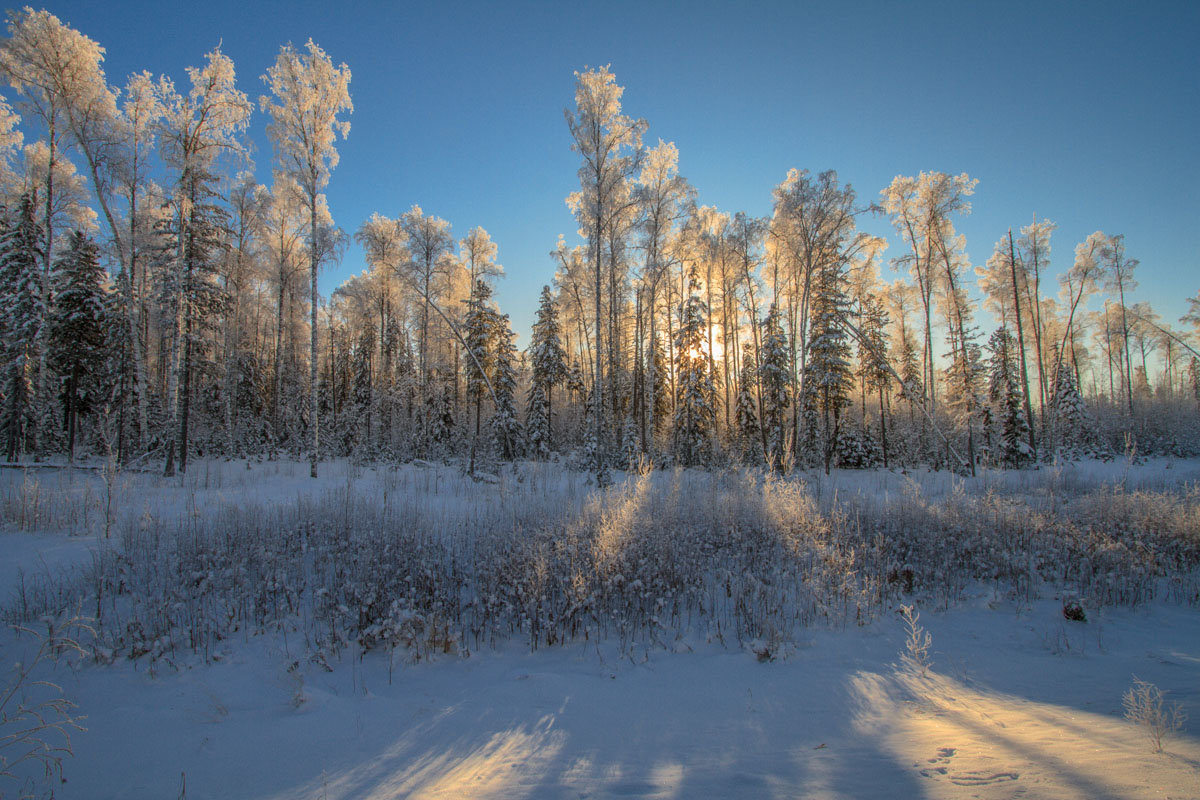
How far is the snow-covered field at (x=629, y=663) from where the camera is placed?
2545 mm

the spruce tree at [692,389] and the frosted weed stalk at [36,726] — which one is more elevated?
the spruce tree at [692,389]

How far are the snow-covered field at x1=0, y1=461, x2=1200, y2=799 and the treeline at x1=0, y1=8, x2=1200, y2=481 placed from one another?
6.23m

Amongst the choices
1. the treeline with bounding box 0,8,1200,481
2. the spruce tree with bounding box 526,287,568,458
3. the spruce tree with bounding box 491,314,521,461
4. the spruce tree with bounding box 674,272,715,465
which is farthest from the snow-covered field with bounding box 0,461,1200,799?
the spruce tree with bounding box 526,287,568,458

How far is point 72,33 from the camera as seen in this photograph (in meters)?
13.9

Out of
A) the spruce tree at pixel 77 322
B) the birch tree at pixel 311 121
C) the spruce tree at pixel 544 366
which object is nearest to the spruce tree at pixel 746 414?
the spruce tree at pixel 544 366

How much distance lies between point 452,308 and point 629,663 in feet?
77.5

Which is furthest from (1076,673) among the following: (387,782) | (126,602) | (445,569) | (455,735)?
(126,602)

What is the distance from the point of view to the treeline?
14148mm

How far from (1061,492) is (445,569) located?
14.3 m

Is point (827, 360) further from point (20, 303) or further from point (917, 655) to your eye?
point (20, 303)

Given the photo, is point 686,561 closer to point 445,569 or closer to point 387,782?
point 445,569

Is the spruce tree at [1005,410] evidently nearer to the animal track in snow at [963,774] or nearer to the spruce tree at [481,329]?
the spruce tree at [481,329]

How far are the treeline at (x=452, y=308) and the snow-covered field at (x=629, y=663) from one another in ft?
20.4

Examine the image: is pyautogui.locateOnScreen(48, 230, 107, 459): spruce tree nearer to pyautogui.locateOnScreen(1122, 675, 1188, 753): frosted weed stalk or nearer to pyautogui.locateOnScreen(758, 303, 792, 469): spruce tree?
pyautogui.locateOnScreen(1122, 675, 1188, 753): frosted weed stalk
